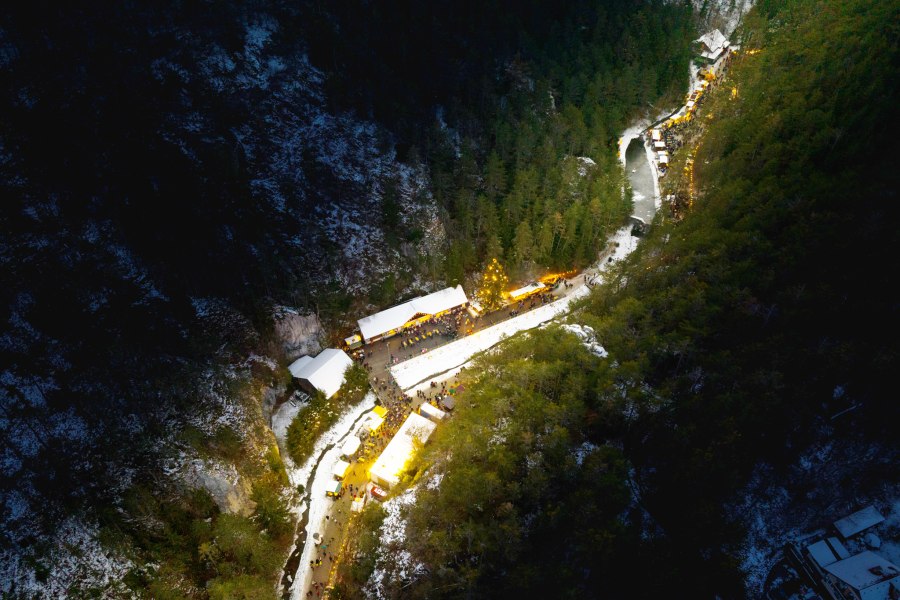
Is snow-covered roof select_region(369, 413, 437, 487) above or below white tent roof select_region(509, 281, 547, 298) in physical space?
below

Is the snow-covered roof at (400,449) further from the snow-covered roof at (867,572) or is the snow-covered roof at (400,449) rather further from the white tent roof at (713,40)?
the white tent roof at (713,40)

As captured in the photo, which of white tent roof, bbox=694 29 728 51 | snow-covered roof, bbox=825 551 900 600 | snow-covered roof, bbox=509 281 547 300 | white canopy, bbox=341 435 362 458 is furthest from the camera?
white tent roof, bbox=694 29 728 51

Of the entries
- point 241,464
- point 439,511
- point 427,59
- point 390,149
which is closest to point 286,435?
point 241,464

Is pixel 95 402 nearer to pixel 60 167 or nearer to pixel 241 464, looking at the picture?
pixel 241 464

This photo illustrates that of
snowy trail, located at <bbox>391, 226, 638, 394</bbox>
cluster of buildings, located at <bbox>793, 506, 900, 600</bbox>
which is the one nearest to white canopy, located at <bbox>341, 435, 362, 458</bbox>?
snowy trail, located at <bbox>391, 226, 638, 394</bbox>

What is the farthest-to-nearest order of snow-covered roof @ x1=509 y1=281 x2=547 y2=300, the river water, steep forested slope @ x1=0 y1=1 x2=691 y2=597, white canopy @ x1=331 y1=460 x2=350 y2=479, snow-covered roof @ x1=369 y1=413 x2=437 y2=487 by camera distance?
1. the river water
2. snow-covered roof @ x1=509 y1=281 x2=547 y2=300
3. white canopy @ x1=331 y1=460 x2=350 y2=479
4. snow-covered roof @ x1=369 y1=413 x2=437 y2=487
5. steep forested slope @ x1=0 y1=1 x2=691 y2=597

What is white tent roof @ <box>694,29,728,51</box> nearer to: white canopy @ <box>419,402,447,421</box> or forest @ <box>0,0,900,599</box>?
forest @ <box>0,0,900,599</box>

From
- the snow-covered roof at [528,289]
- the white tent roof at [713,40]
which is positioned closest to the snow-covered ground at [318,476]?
the snow-covered roof at [528,289]

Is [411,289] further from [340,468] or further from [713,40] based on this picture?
[713,40]
